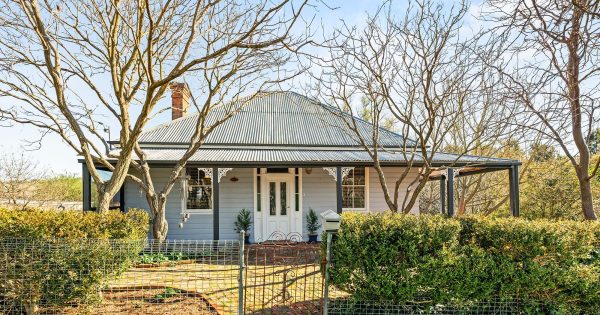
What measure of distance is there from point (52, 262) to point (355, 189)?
353 inches

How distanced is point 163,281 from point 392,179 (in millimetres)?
8071

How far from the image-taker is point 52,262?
4406 millimetres

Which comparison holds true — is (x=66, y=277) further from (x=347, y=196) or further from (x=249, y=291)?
(x=347, y=196)

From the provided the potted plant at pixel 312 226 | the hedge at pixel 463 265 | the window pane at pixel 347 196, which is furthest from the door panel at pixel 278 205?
the hedge at pixel 463 265

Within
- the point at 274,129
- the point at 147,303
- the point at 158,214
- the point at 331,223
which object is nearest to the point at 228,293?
the point at 147,303

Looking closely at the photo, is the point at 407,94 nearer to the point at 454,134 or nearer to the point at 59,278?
the point at 59,278

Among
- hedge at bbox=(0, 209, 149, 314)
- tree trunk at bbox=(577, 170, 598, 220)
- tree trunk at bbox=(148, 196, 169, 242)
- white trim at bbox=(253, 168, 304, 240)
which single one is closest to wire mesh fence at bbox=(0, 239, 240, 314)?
hedge at bbox=(0, 209, 149, 314)

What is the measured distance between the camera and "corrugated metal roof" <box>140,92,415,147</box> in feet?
40.0

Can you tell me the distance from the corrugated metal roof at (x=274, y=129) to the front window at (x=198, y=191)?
1244mm

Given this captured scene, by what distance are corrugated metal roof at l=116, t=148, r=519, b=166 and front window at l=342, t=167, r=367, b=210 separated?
78 cm

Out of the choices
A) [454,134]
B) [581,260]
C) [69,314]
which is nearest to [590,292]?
[581,260]

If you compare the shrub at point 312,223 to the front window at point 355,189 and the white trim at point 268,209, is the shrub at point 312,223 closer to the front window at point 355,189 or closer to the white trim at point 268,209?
the white trim at point 268,209

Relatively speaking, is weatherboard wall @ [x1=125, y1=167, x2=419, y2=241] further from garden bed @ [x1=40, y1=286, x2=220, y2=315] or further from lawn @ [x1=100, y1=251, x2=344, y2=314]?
garden bed @ [x1=40, y1=286, x2=220, y2=315]

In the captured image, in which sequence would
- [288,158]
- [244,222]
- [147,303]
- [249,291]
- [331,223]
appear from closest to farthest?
[331,223] < [147,303] < [249,291] < [288,158] < [244,222]
